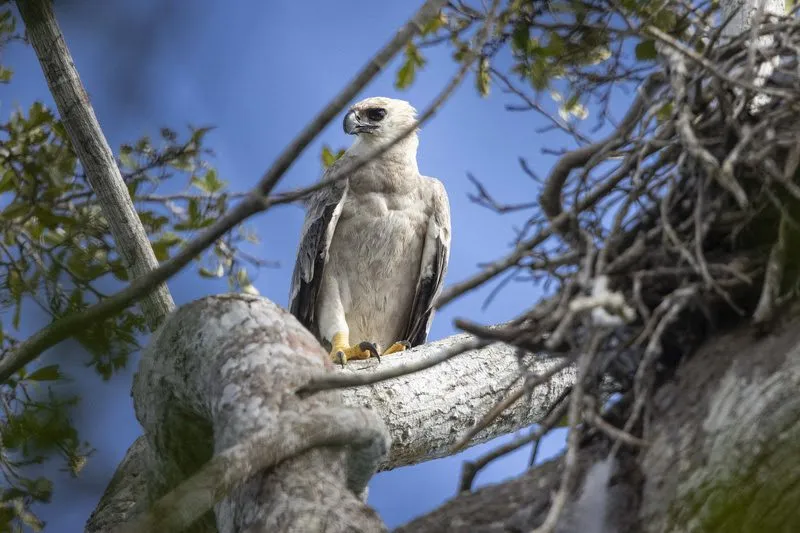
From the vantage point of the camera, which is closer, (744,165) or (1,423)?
(744,165)

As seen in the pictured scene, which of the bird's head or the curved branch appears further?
the bird's head

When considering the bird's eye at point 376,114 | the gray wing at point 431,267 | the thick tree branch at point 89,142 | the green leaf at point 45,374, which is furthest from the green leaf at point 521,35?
the bird's eye at point 376,114

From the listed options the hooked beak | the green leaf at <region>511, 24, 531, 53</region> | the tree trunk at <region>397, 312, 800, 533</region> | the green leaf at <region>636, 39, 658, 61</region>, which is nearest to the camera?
the tree trunk at <region>397, 312, 800, 533</region>

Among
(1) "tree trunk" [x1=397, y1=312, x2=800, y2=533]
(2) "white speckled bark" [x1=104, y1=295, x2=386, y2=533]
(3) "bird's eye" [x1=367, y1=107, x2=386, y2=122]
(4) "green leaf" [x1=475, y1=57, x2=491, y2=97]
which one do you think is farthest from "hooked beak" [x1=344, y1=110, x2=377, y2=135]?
(1) "tree trunk" [x1=397, y1=312, x2=800, y2=533]

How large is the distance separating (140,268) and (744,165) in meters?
2.64

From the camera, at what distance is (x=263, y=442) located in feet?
6.56

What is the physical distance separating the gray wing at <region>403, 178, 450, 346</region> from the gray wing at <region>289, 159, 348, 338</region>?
64 cm

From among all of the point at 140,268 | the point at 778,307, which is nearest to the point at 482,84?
the point at 140,268

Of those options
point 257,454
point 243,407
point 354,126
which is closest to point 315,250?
point 354,126

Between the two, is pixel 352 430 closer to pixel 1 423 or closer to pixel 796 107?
pixel 796 107

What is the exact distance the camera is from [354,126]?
669 cm

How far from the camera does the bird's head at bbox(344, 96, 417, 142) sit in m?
6.72

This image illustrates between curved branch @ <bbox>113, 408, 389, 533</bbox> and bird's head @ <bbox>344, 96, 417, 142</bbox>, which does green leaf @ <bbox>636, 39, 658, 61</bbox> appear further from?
bird's head @ <bbox>344, 96, 417, 142</bbox>

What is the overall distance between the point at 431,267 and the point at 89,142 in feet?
9.77
